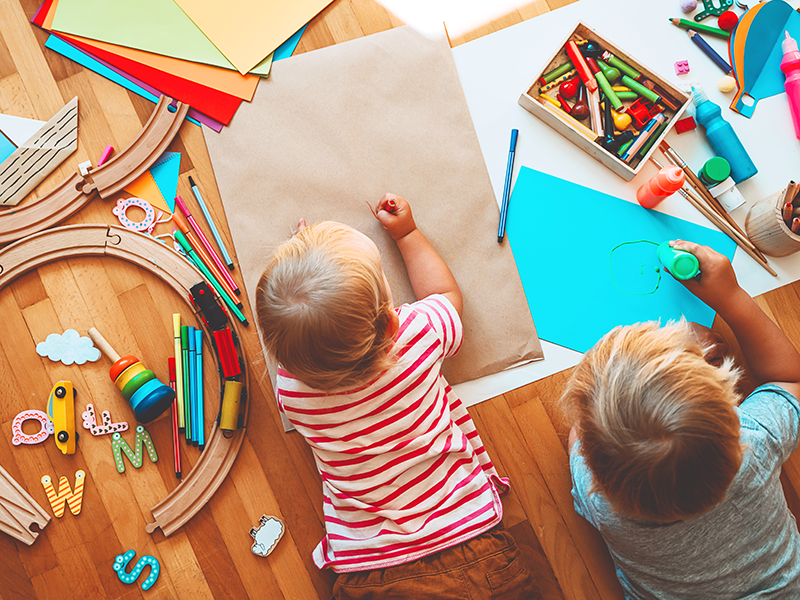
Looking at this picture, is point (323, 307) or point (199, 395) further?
point (199, 395)

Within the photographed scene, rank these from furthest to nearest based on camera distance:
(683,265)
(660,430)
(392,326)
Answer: (683,265)
(392,326)
(660,430)

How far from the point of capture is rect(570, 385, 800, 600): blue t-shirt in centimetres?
66

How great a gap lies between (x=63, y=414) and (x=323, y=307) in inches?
22.3

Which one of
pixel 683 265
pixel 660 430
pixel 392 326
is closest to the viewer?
pixel 660 430

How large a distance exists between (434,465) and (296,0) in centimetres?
80

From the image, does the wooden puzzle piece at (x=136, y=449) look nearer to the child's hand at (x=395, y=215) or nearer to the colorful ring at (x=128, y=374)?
the colorful ring at (x=128, y=374)

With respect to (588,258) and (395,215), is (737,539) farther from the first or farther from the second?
(395,215)

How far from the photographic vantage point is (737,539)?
2.21ft

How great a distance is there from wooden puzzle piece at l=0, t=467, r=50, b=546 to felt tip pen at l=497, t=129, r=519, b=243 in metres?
0.88

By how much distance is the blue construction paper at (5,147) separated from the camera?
2.75 ft

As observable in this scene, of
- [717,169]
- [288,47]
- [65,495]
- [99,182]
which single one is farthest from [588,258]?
[65,495]

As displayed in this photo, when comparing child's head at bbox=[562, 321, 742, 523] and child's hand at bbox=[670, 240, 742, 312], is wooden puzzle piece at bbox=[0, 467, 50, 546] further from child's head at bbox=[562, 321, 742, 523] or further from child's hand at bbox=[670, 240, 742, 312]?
child's hand at bbox=[670, 240, 742, 312]

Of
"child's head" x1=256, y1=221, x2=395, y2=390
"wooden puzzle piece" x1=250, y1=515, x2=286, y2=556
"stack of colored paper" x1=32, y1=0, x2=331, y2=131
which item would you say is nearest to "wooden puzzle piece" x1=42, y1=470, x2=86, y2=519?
"wooden puzzle piece" x1=250, y1=515, x2=286, y2=556

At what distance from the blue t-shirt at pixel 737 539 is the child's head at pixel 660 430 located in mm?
120
